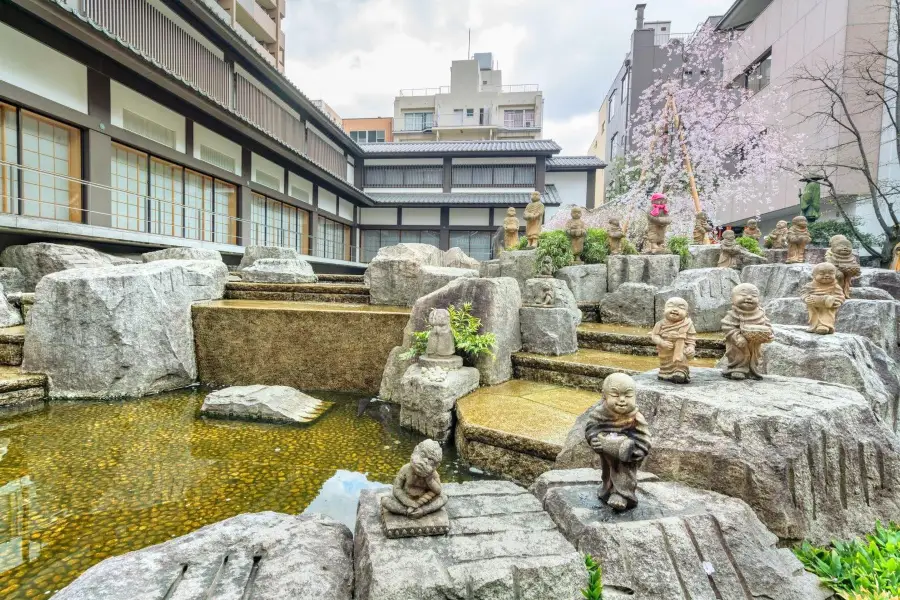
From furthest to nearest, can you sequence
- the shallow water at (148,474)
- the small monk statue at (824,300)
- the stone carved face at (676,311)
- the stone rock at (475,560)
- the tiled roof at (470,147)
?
the tiled roof at (470,147), the small monk statue at (824,300), the stone carved face at (676,311), the shallow water at (148,474), the stone rock at (475,560)

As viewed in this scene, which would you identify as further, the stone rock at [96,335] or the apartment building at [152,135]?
the apartment building at [152,135]

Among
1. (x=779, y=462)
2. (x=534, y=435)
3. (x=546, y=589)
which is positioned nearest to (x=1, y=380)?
(x=534, y=435)

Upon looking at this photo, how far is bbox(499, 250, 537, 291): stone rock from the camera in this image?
869cm

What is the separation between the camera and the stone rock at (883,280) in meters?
6.45

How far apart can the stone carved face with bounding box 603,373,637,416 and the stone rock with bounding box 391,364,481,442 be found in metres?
2.57

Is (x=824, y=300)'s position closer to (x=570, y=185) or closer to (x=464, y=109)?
(x=570, y=185)

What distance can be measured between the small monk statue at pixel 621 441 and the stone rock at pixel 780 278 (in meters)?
5.41

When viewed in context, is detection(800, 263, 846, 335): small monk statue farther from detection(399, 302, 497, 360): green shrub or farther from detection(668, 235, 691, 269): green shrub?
detection(668, 235, 691, 269): green shrub

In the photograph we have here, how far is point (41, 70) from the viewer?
8000mm

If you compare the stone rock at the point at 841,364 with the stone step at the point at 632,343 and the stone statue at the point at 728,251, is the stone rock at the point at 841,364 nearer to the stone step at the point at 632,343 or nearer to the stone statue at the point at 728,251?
the stone step at the point at 632,343

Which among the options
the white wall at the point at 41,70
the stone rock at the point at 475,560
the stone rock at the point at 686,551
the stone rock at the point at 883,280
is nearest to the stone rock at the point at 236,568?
the stone rock at the point at 475,560

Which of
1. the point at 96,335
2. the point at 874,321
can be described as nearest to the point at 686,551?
the point at 874,321

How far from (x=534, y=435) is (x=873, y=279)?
6.73 meters

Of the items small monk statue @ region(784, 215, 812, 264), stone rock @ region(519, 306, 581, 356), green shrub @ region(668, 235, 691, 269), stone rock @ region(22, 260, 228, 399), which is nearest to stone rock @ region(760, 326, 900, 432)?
stone rock @ region(519, 306, 581, 356)
